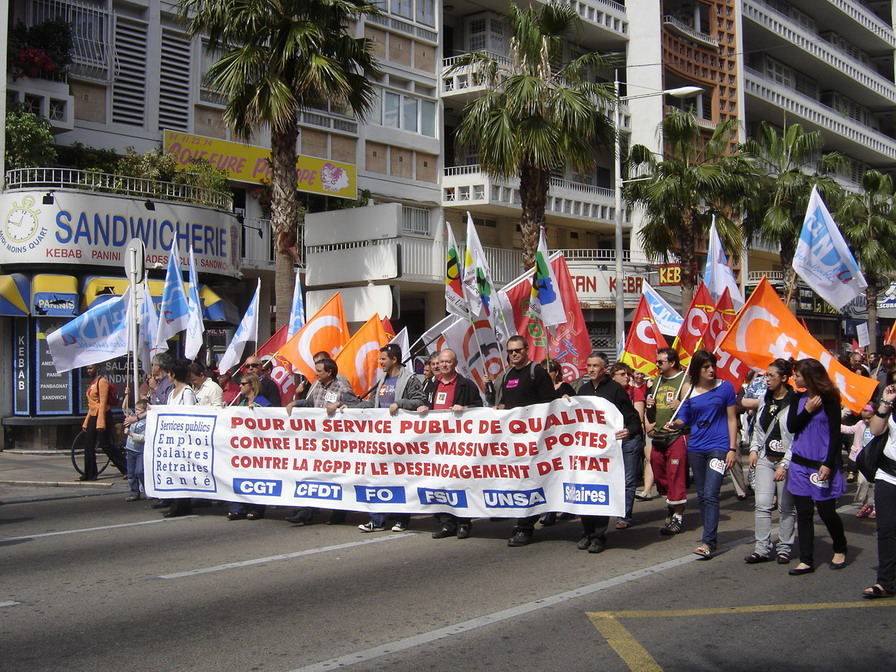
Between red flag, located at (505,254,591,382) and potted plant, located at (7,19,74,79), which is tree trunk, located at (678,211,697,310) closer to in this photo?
red flag, located at (505,254,591,382)

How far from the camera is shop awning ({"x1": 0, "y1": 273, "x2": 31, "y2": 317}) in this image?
17188 mm

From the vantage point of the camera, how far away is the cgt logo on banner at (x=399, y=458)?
8258mm

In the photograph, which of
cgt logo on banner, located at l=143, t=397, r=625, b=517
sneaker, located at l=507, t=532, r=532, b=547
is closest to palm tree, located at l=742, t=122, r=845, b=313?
cgt logo on banner, located at l=143, t=397, r=625, b=517

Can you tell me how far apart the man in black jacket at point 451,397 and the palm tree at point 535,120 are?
29.5ft

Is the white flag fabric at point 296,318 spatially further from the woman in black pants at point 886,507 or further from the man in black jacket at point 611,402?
the woman in black pants at point 886,507

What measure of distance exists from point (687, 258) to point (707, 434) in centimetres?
1722

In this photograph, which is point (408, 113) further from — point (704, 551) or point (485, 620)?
point (485, 620)

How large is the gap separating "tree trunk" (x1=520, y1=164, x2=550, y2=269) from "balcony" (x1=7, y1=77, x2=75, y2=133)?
9.59 m

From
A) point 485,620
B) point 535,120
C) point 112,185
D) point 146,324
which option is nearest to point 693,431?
point 485,620

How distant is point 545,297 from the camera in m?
12.3

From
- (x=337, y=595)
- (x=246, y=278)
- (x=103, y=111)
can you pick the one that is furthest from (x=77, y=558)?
(x=246, y=278)

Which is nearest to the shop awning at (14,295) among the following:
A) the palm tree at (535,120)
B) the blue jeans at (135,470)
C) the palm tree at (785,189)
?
the blue jeans at (135,470)

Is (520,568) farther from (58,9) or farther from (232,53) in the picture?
(58,9)

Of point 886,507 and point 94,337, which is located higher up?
point 94,337
